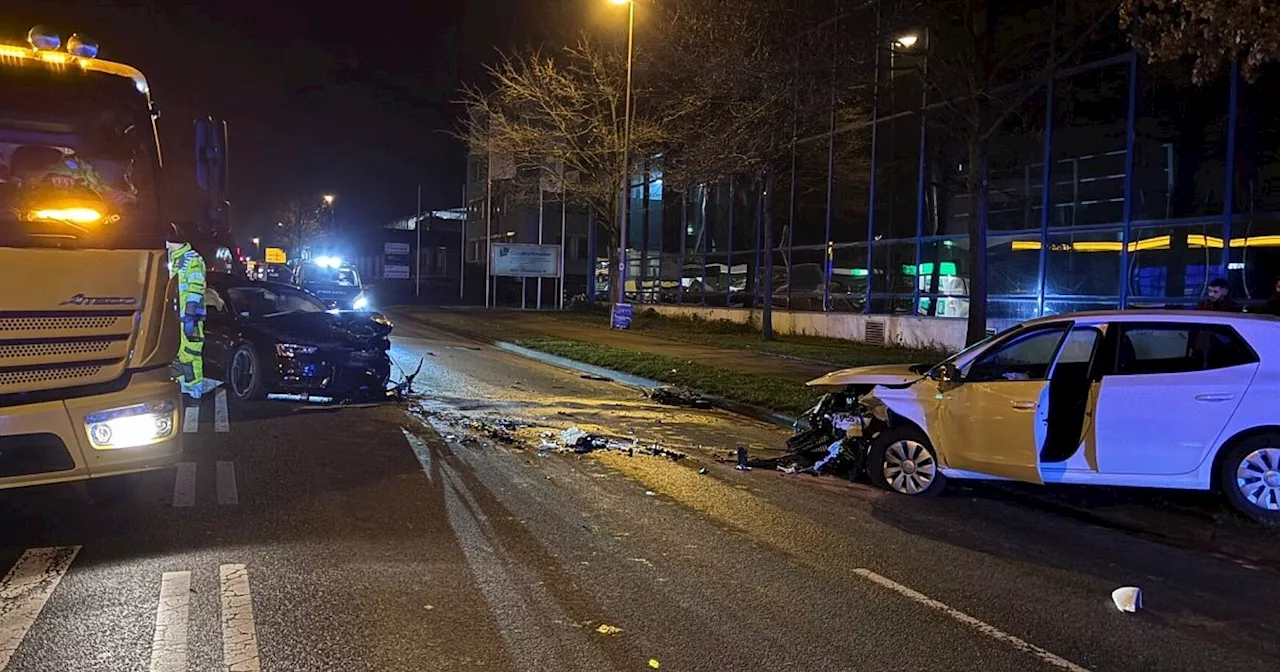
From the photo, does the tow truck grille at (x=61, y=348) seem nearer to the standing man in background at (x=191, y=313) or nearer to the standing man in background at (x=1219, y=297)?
the standing man in background at (x=191, y=313)

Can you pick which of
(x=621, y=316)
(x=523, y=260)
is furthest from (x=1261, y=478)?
(x=523, y=260)

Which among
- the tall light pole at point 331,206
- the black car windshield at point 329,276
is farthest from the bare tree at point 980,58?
the tall light pole at point 331,206

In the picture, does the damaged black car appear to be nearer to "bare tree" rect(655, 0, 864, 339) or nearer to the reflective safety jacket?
the reflective safety jacket

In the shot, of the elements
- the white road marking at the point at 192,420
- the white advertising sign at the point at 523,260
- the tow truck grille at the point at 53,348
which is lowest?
the white road marking at the point at 192,420

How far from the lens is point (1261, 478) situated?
679 centimetres

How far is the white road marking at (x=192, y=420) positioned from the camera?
965 centimetres

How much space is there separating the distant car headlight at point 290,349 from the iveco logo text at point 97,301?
577cm

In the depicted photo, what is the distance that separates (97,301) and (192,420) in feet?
16.8

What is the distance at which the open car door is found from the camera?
708 cm

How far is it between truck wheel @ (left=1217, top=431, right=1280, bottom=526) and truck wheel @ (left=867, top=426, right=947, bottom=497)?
2083 millimetres

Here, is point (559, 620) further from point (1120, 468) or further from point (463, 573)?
point (1120, 468)

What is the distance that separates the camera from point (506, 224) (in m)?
59.4

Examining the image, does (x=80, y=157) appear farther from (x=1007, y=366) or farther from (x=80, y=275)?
(x=1007, y=366)

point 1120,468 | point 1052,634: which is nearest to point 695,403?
point 1120,468
